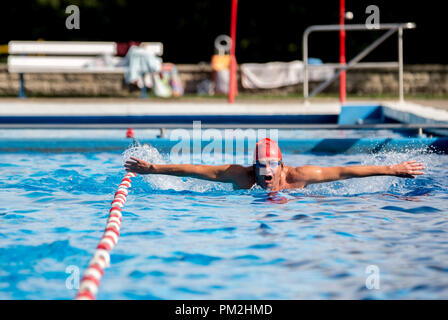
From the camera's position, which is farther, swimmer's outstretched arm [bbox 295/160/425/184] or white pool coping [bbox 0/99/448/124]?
white pool coping [bbox 0/99/448/124]

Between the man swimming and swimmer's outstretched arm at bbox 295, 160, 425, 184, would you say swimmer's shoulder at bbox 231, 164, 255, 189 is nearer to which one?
the man swimming

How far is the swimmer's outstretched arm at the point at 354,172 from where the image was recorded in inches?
235

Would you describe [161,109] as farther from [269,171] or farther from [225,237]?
[225,237]

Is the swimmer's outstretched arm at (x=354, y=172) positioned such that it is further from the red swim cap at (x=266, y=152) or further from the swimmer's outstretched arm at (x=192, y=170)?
the swimmer's outstretched arm at (x=192, y=170)

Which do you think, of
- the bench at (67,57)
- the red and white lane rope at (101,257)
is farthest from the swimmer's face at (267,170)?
the bench at (67,57)

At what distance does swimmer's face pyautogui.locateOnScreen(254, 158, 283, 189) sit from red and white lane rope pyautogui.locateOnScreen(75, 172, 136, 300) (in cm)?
115

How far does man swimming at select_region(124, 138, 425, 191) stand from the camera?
5.98m

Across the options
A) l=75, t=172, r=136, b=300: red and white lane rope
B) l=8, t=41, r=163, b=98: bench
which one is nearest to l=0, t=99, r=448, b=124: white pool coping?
l=8, t=41, r=163, b=98: bench

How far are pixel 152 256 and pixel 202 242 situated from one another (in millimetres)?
463

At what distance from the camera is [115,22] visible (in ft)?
64.3

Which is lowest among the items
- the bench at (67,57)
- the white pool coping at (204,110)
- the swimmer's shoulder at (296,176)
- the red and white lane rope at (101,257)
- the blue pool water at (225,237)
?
the blue pool water at (225,237)

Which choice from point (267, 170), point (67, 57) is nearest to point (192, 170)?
point (267, 170)

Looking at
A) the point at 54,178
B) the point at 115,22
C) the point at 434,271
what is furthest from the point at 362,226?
the point at 115,22

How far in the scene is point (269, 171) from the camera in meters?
6.00
